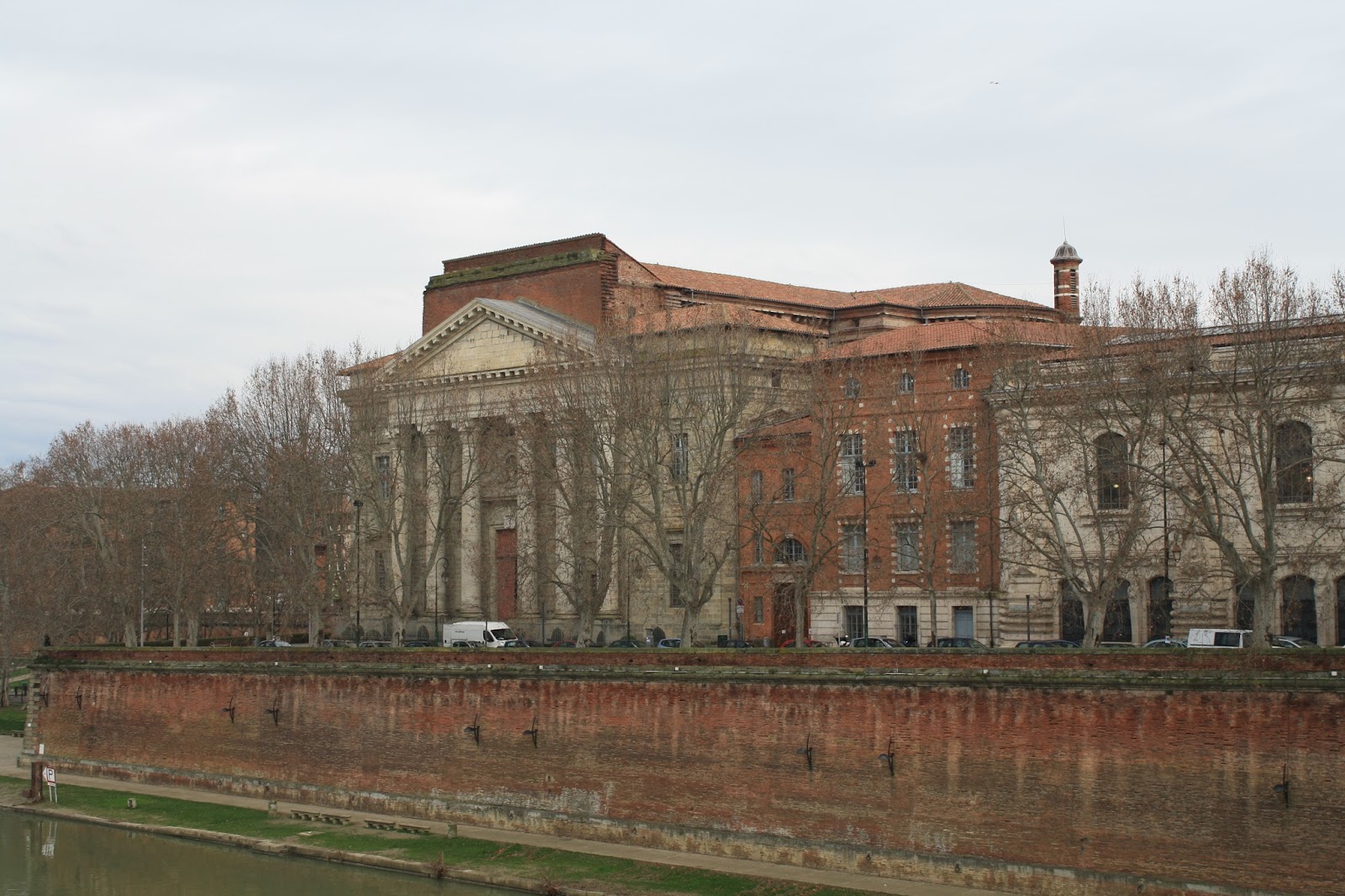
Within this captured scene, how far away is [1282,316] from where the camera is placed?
34469 mm

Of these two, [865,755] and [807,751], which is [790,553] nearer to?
[807,751]

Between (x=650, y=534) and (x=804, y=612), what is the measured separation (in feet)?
21.4

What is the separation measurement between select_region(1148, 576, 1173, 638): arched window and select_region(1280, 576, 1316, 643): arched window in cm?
320

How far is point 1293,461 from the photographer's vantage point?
39438 mm

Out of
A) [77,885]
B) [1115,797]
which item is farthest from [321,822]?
[1115,797]

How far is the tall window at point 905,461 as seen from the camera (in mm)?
49625

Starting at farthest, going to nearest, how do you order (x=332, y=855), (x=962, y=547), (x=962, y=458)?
(x=962, y=547), (x=962, y=458), (x=332, y=855)

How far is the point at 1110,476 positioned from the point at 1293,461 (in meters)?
6.22

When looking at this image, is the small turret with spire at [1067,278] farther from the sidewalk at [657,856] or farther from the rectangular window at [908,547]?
the sidewalk at [657,856]

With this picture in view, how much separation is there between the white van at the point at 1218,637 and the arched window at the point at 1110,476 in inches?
169

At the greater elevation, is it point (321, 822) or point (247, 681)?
point (247, 681)

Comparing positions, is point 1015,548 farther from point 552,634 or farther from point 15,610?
point 15,610

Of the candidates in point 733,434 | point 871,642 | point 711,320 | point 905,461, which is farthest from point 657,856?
point 733,434

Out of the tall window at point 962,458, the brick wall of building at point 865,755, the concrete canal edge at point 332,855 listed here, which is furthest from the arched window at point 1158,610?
the concrete canal edge at point 332,855
